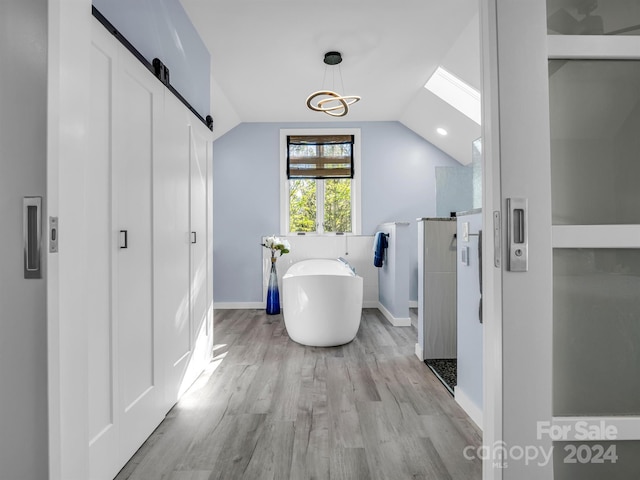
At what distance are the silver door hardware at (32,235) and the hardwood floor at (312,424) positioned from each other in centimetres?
109

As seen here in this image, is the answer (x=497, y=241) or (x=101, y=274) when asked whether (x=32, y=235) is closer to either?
(x=101, y=274)

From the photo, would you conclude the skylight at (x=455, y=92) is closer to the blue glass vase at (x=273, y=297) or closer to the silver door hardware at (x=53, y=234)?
the blue glass vase at (x=273, y=297)

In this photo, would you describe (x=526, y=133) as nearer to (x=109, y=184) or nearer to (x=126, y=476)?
(x=109, y=184)

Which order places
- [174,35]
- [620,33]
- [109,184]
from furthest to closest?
[174,35], [109,184], [620,33]

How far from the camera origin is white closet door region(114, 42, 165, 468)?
4.74 ft

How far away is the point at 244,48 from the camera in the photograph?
2988mm

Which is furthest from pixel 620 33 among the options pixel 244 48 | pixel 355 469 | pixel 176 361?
pixel 244 48

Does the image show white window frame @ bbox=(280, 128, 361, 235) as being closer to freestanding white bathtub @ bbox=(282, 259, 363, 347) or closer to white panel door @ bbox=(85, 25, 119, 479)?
freestanding white bathtub @ bbox=(282, 259, 363, 347)

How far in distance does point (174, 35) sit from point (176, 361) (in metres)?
1.97

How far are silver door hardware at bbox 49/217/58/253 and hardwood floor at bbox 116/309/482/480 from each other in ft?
3.66

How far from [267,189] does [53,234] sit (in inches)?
162

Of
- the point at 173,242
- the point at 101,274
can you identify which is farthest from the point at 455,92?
the point at 101,274

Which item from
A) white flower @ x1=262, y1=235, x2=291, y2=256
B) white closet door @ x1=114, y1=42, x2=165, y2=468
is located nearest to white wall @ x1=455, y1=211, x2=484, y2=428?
white closet door @ x1=114, y1=42, x2=165, y2=468

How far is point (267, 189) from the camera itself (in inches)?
189
